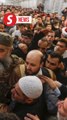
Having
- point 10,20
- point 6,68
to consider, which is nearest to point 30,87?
point 6,68

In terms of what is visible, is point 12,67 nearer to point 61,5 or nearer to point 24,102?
point 24,102

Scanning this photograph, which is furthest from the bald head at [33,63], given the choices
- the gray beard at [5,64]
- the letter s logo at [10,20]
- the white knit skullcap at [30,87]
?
the letter s logo at [10,20]

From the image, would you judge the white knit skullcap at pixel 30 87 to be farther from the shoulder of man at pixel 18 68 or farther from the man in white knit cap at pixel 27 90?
the shoulder of man at pixel 18 68

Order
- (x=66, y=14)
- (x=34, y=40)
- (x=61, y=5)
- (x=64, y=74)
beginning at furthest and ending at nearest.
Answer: (x=61, y=5) → (x=66, y=14) → (x=34, y=40) → (x=64, y=74)

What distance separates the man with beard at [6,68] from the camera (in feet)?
10.2

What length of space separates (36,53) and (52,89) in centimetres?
55

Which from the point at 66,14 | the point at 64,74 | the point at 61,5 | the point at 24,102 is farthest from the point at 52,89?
the point at 61,5

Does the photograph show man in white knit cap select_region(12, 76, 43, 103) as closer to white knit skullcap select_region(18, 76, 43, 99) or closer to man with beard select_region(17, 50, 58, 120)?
white knit skullcap select_region(18, 76, 43, 99)

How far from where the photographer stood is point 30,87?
111 inches

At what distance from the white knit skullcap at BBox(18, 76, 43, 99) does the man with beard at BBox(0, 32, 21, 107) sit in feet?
1.00

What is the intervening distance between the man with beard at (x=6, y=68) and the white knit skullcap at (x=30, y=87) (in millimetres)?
306

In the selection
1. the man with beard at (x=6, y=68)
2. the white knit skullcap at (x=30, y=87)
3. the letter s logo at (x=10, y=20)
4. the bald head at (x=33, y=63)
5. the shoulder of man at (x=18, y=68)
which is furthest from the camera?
the letter s logo at (x=10, y=20)

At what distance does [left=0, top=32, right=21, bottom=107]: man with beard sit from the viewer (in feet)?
10.2

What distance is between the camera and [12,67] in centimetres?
324
